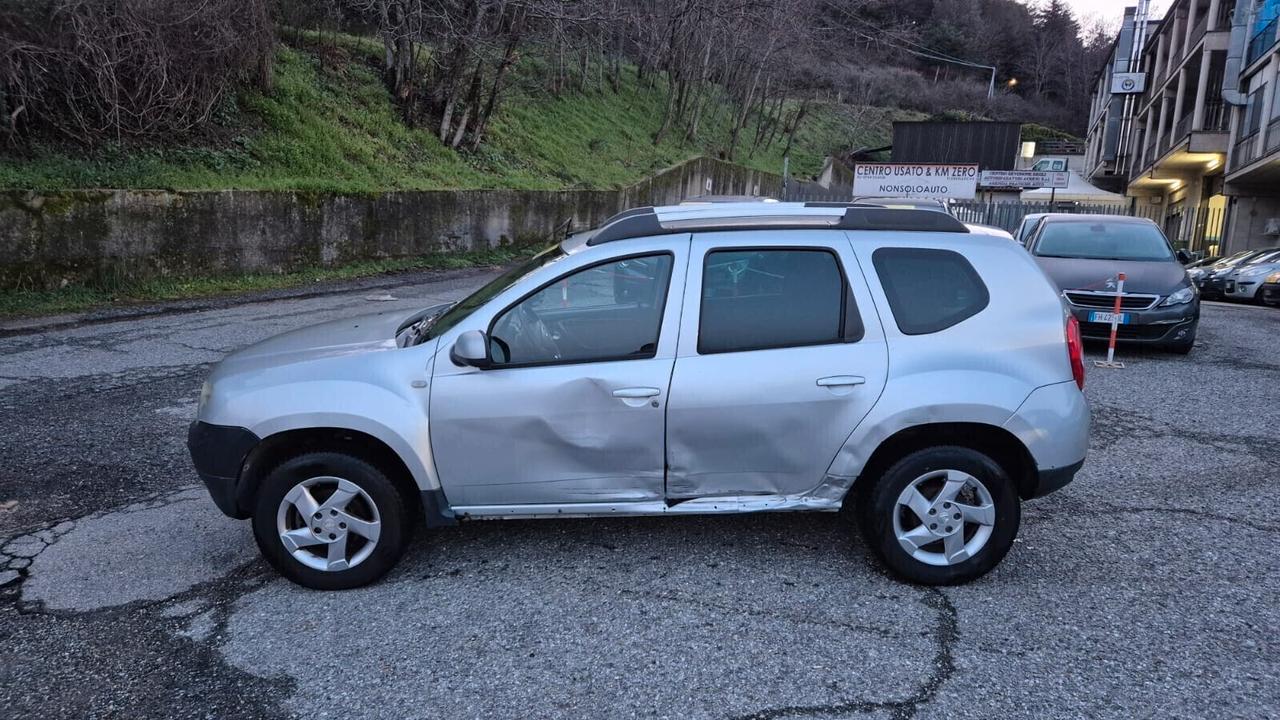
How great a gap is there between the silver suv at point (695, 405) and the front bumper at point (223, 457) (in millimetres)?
11

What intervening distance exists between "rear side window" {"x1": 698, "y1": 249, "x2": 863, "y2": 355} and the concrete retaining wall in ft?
36.8

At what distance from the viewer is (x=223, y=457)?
3762 millimetres

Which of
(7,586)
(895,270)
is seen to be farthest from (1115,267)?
(7,586)

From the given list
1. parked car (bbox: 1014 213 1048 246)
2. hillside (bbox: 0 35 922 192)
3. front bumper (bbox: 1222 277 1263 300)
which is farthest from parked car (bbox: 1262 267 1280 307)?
hillside (bbox: 0 35 922 192)

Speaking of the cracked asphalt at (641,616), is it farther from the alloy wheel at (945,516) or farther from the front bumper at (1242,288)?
the front bumper at (1242,288)

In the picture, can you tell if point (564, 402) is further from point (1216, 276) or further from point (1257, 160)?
point (1257, 160)

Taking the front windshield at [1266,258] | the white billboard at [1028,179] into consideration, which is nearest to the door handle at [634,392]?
the front windshield at [1266,258]

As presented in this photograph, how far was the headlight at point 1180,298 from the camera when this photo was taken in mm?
9375

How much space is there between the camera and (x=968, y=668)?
3.25 metres

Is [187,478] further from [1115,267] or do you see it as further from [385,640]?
[1115,267]

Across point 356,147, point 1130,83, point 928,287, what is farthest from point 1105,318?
point 1130,83

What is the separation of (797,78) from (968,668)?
1462 inches

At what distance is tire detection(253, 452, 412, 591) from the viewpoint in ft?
12.2

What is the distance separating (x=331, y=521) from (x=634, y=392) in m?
1.49
